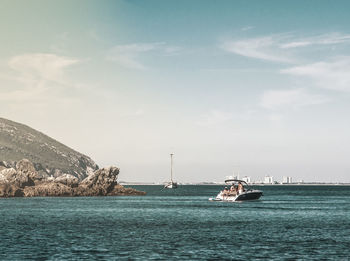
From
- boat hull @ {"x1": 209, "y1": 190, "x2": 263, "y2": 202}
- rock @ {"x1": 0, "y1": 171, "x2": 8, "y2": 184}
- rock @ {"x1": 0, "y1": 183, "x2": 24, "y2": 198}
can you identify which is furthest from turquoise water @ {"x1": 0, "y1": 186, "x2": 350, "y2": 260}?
rock @ {"x1": 0, "y1": 171, "x2": 8, "y2": 184}

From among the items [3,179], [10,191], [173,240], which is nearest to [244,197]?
[10,191]

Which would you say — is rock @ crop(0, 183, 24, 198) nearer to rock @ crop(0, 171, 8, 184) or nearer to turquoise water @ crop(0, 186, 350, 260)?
rock @ crop(0, 171, 8, 184)

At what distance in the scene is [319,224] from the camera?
81.6 metres

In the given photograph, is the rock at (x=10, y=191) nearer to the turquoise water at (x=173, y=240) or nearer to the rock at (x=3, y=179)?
the rock at (x=3, y=179)

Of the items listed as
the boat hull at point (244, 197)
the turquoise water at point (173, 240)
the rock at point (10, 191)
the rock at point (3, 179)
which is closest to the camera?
the turquoise water at point (173, 240)

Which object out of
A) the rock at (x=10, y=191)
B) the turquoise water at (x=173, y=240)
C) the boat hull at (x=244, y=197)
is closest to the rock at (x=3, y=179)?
the rock at (x=10, y=191)

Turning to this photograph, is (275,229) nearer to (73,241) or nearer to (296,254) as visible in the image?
(296,254)

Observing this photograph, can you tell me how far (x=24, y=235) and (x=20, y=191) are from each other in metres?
140

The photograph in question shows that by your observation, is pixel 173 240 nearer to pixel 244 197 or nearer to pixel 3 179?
pixel 244 197

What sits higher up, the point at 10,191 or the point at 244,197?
the point at 10,191

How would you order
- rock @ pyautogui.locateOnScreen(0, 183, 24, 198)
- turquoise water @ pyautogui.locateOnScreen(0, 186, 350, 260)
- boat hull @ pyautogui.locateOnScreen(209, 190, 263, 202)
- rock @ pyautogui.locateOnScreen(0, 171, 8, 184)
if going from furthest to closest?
rock @ pyautogui.locateOnScreen(0, 171, 8, 184) → rock @ pyautogui.locateOnScreen(0, 183, 24, 198) → boat hull @ pyautogui.locateOnScreen(209, 190, 263, 202) → turquoise water @ pyautogui.locateOnScreen(0, 186, 350, 260)

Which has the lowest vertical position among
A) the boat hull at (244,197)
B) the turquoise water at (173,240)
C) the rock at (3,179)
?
the turquoise water at (173,240)

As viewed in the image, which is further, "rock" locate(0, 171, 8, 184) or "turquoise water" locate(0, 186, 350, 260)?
"rock" locate(0, 171, 8, 184)

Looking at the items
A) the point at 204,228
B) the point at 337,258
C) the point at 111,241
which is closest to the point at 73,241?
the point at 111,241
